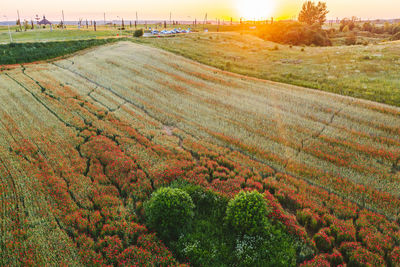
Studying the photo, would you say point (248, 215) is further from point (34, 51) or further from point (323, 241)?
point (34, 51)

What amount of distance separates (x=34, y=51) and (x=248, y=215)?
53175 mm

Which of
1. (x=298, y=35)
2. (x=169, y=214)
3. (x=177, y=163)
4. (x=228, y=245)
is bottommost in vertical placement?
(x=228, y=245)

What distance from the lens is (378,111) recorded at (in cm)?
1831

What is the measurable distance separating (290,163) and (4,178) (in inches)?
562

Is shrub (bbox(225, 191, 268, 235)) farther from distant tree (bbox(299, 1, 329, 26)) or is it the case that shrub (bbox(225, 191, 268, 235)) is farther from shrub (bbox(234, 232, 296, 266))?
distant tree (bbox(299, 1, 329, 26))

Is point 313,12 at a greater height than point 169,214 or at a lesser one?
greater

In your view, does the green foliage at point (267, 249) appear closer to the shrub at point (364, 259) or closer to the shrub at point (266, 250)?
the shrub at point (266, 250)

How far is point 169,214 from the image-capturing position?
333 inches

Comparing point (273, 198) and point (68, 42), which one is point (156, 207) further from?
point (68, 42)

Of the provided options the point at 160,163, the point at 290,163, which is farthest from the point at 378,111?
the point at 160,163

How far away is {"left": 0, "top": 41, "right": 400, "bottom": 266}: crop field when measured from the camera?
26.9 feet

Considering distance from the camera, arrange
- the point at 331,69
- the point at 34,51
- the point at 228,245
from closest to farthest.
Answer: the point at 228,245 → the point at 331,69 → the point at 34,51

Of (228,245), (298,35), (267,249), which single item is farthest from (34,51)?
(298,35)

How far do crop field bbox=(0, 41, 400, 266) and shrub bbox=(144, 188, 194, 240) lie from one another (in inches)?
17.8
